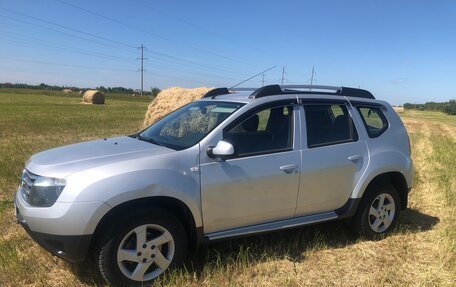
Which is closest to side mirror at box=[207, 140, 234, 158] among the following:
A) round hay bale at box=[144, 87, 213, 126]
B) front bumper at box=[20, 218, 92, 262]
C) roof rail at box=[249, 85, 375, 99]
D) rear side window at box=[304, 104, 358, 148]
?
roof rail at box=[249, 85, 375, 99]

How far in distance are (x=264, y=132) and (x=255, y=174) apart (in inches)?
23.0

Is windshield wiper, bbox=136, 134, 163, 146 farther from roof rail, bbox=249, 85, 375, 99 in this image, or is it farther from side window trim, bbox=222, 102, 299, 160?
roof rail, bbox=249, 85, 375, 99

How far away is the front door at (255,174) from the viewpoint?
423cm

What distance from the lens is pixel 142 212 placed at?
3.86 m

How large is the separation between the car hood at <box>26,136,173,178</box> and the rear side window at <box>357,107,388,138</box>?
2.63 meters

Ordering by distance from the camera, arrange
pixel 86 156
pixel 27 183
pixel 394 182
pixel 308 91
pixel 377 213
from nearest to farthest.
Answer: pixel 27 183 → pixel 86 156 → pixel 308 91 → pixel 377 213 → pixel 394 182

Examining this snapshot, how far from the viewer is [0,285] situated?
4.00m

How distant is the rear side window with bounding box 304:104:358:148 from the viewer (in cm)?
497

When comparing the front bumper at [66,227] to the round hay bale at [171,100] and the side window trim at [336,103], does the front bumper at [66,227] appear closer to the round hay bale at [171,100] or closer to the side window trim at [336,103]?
the side window trim at [336,103]

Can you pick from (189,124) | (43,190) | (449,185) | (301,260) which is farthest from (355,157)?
(449,185)

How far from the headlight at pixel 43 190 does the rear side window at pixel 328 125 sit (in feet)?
8.59

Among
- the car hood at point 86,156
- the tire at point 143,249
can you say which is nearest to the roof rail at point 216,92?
the car hood at point 86,156

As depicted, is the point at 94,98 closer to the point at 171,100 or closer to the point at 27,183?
the point at 171,100

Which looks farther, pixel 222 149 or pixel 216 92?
pixel 216 92
